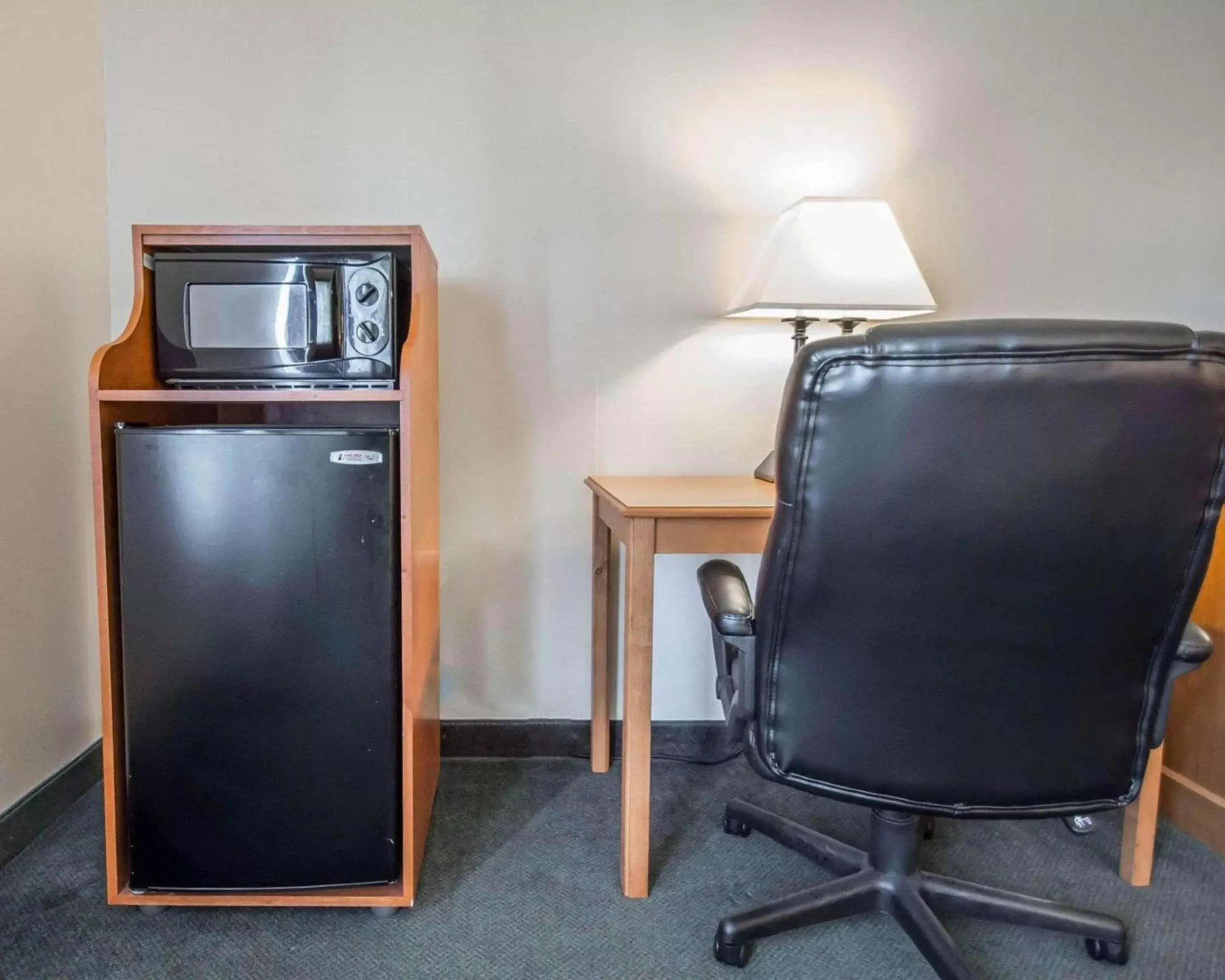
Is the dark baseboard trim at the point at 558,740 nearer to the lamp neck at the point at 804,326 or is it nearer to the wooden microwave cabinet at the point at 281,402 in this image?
the wooden microwave cabinet at the point at 281,402

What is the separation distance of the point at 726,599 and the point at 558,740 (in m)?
1.02

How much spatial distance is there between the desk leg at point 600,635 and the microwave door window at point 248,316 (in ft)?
2.60

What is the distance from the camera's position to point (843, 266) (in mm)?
1565

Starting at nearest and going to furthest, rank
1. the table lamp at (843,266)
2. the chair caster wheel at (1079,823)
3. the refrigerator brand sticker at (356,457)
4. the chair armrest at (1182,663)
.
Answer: the chair armrest at (1182,663)
the chair caster wheel at (1079,823)
the refrigerator brand sticker at (356,457)
the table lamp at (843,266)

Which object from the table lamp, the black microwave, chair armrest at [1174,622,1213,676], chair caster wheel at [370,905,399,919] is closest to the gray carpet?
chair caster wheel at [370,905,399,919]

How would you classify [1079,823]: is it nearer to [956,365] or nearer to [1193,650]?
[1193,650]

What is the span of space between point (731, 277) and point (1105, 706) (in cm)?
128

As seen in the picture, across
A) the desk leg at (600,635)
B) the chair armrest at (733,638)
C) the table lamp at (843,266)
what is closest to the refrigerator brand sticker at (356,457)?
the chair armrest at (733,638)

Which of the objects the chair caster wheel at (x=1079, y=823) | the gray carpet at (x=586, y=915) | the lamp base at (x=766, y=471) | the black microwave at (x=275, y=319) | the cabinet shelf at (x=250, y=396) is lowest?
the gray carpet at (x=586, y=915)

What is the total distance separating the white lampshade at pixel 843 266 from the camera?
156 cm

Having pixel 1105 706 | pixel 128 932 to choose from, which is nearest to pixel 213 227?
pixel 128 932

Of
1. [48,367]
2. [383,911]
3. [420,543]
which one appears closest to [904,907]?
[383,911]

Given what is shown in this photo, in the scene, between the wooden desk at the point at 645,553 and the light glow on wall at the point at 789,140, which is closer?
the wooden desk at the point at 645,553

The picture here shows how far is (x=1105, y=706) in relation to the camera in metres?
0.99
